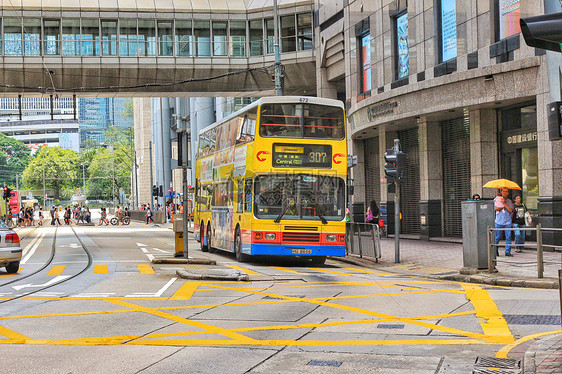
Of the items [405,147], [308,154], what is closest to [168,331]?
[308,154]

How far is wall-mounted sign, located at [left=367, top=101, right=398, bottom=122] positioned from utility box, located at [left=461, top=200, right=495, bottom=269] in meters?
13.5

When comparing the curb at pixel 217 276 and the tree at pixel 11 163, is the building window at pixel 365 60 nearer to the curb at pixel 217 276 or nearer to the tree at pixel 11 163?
the curb at pixel 217 276

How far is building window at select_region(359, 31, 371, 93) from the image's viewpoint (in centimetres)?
3462

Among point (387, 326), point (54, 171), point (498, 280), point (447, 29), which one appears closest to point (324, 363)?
point (387, 326)

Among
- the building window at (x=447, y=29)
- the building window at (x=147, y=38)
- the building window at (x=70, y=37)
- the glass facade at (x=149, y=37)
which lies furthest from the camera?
the building window at (x=147, y=38)

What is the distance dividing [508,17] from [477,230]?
9.88 meters

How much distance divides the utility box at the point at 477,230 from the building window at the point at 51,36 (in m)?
28.5

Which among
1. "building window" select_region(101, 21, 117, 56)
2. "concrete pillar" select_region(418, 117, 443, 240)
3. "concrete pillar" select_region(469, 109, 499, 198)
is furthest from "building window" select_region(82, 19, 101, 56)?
"concrete pillar" select_region(469, 109, 499, 198)

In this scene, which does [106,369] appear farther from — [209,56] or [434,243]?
[209,56]

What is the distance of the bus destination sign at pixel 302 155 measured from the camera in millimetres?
20469

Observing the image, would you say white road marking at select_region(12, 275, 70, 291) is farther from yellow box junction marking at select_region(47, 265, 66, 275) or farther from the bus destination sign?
the bus destination sign

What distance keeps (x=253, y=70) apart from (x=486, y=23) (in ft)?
60.4

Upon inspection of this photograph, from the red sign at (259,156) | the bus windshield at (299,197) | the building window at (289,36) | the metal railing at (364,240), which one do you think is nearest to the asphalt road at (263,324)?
the bus windshield at (299,197)

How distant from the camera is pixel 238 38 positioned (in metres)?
42.4
